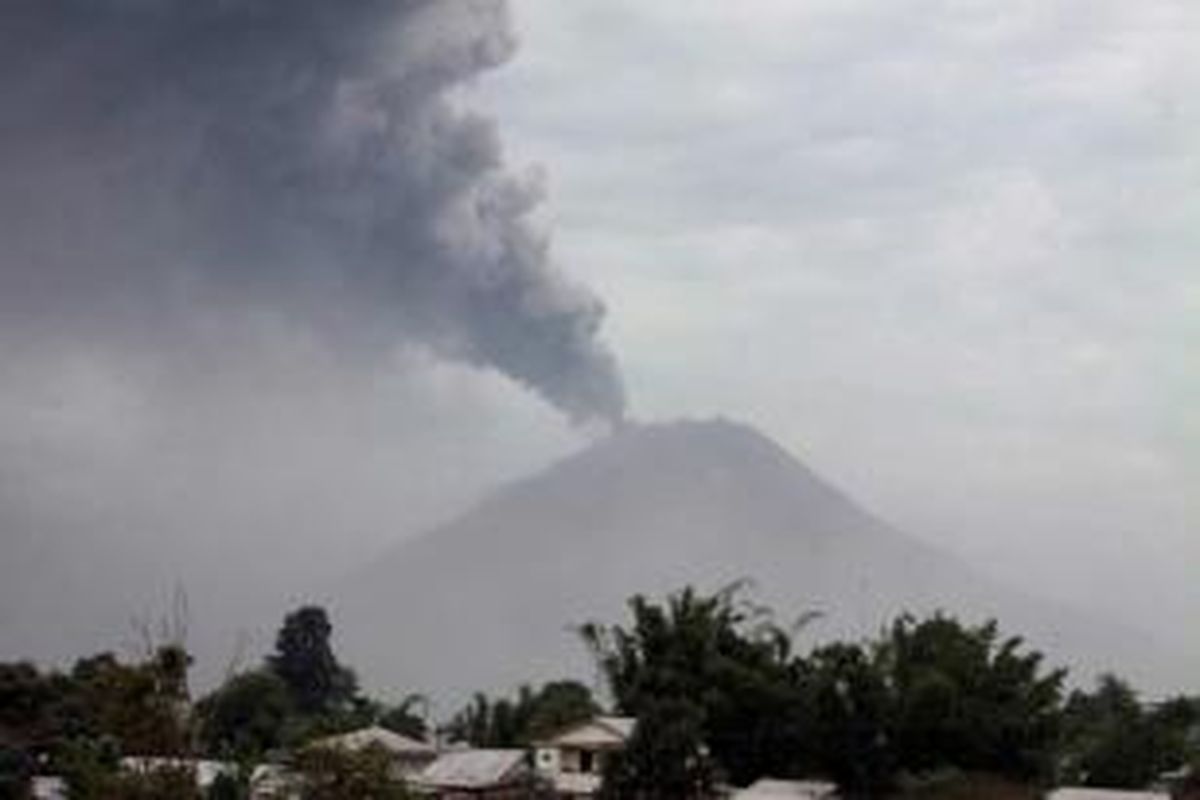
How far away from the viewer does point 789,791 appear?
5431cm

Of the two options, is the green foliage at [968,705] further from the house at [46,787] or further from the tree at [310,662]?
the tree at [310,662]

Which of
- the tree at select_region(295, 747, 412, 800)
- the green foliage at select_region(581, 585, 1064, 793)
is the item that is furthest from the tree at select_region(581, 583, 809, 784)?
the tree at select_region(295, 747, 412, 800)

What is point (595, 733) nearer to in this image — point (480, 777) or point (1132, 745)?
point (480, 777)

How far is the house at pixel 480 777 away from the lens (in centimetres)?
5684

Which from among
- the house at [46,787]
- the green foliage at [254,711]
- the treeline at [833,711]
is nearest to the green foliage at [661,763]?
the treeline at [833,711]

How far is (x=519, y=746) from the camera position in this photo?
70.8m

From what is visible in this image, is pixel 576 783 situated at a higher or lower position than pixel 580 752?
lower

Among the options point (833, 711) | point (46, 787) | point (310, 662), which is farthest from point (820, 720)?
point (310, 662)

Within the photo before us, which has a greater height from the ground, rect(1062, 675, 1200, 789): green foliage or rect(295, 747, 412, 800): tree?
rect(1062, 675, 1200, 789): green foliage

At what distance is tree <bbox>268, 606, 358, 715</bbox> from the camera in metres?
94.6

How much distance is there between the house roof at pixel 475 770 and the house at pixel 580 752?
5.07 feet

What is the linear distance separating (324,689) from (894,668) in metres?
44.2

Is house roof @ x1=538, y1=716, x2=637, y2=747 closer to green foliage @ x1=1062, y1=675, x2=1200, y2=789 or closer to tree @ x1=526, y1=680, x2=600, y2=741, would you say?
tree @ x1=526, y1=680, x2=600, y2=741

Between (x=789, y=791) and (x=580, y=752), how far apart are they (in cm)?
913
